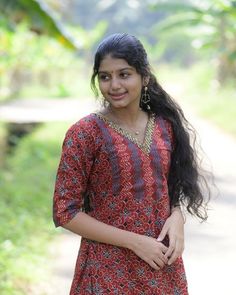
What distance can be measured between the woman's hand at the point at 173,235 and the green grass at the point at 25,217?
2.06 meters

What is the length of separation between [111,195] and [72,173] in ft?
0.53

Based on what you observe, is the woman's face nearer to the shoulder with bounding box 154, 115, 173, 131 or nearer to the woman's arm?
the shoulder with bounding box 154, 115, 173, 131

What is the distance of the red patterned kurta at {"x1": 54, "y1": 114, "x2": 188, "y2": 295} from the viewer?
2377mm

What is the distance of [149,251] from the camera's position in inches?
93.0

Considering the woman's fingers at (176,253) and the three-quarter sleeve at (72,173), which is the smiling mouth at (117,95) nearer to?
the three-quarter sleeve at (72,173)

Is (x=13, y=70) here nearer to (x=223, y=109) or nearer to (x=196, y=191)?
(x=223, y=109)

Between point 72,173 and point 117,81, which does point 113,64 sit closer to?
point 117,81

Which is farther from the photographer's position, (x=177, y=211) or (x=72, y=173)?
(x=177, y=211)

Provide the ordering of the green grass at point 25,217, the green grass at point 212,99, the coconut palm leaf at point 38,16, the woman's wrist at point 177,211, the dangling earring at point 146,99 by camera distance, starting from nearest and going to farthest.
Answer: the woman's wrist at point 177,211 → the dangling earring at point 146,99 → the green grass at point 25,217 → the coconut palm leaf at point 38,16 → the green grass at point 212,99

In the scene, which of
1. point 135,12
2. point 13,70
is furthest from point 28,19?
point 135,12

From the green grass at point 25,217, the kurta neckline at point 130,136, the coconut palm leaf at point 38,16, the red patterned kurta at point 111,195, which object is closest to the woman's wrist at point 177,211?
the red patterned kurta at point 111,195

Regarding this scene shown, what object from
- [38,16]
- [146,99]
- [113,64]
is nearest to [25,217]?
[38,16]

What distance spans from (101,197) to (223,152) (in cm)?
924

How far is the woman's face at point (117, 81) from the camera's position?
240 centimetres
